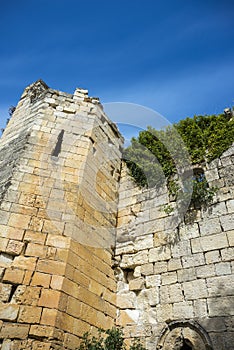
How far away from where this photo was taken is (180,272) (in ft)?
16.7

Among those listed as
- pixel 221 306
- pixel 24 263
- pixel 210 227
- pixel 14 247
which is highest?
pixel 210 227

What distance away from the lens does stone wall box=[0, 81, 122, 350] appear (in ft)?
13.2

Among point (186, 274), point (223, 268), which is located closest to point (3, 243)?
point (186, 274)

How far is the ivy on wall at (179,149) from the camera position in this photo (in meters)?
6.05

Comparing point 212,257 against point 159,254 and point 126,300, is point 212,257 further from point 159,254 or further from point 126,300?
point 126,300

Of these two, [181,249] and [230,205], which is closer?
[230,205]

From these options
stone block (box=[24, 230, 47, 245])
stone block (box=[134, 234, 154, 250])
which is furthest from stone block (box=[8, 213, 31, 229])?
stone block (box=[134, 234, 154, 250])

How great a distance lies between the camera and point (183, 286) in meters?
4.93

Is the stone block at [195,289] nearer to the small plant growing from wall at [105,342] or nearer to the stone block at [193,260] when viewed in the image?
the stone block at [193,260]

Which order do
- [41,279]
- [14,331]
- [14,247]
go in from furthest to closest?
[14,247] < [41,279] < [14,331]

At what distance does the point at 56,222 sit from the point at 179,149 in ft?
10.7

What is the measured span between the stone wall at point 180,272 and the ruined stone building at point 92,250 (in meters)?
0.02

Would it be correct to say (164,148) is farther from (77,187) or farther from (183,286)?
(183,286)

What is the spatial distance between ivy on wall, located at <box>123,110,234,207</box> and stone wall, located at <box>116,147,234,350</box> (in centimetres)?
23
